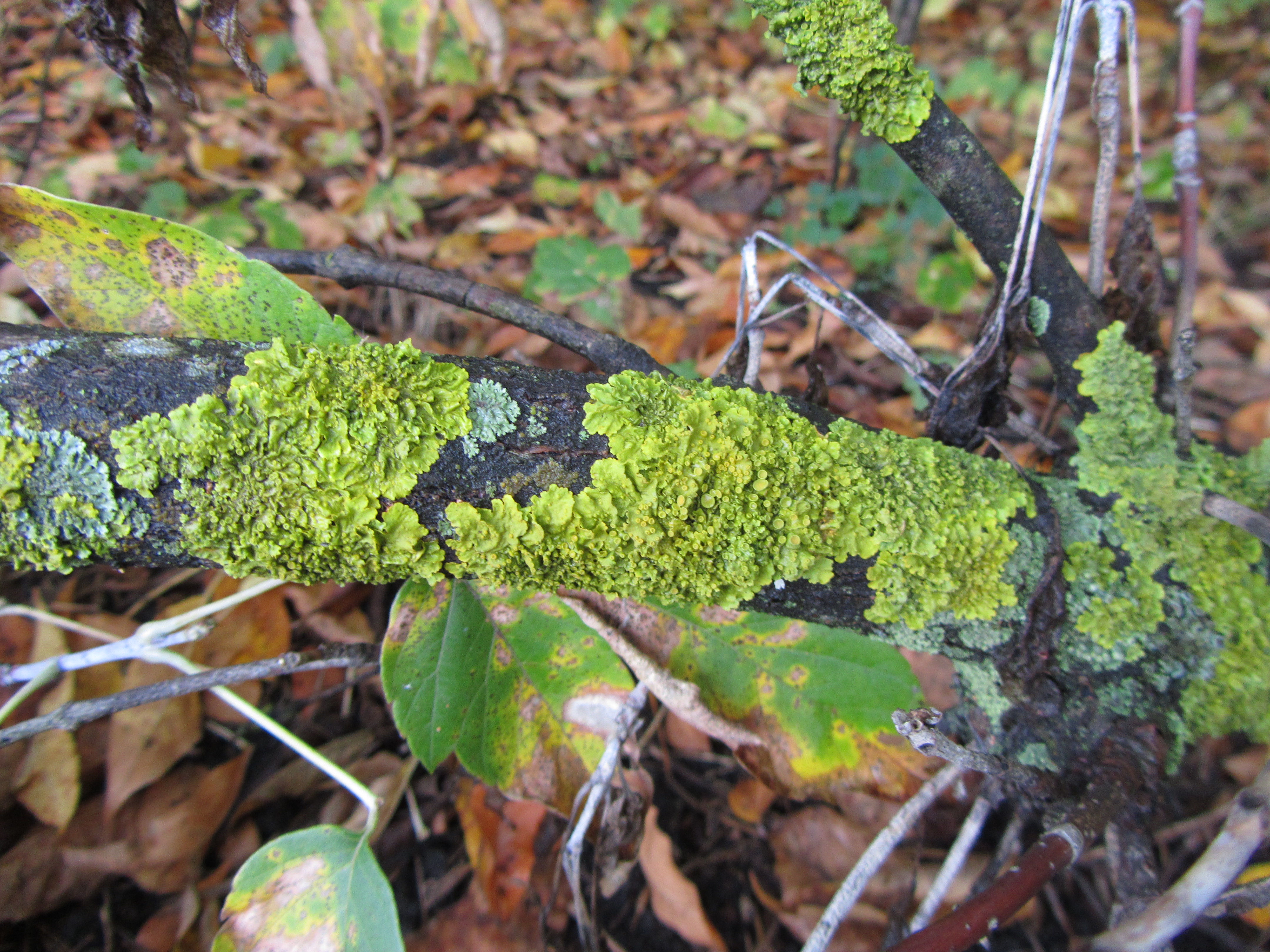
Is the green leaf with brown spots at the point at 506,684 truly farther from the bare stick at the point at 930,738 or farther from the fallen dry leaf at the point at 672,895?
the bare stick at the point at 930,738

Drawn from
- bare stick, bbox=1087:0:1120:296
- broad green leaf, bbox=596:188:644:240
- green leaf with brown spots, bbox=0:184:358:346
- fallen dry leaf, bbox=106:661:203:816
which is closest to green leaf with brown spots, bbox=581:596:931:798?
green leaf with brown spots, bbox=0:184:358:346

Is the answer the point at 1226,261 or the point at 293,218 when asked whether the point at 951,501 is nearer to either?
the point at 293,218

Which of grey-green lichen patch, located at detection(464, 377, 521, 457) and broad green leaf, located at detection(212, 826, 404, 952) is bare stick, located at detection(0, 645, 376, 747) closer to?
broad green leaf, located at detection(212, 826, 404, 952)

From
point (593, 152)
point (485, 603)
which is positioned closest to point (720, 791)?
point (485, 603)

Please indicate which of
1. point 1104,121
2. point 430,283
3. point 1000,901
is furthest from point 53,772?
point 1104,121

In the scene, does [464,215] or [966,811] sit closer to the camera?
[966,811]

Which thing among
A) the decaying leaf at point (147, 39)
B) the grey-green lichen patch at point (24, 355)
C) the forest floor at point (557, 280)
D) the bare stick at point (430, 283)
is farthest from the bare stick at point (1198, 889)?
the decaying leaf at point (147, 39)

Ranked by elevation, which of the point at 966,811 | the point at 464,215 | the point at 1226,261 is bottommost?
the point at 966,811
